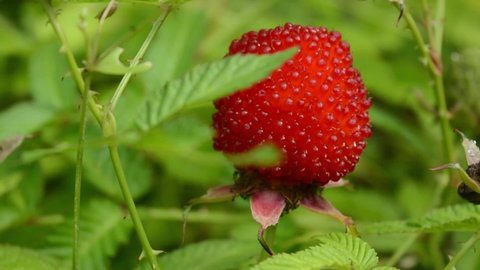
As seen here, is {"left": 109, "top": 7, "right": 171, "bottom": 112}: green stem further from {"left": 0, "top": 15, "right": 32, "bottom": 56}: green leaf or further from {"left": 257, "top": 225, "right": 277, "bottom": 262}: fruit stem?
{"left": 0, "top": 15, "right": 32, "bottom": 56}: green leaf

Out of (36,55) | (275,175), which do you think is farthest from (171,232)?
(275,175)

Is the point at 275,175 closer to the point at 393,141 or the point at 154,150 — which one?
the point at 154,150

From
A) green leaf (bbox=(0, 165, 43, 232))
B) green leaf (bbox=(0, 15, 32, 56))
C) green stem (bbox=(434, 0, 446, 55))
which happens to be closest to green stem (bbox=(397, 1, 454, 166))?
green stem (bbox=(434, 0, 446, 55))

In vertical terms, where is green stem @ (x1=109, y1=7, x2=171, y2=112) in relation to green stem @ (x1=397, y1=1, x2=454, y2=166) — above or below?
above

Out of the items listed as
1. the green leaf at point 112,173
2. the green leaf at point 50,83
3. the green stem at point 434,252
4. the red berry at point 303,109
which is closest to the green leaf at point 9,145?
the red berry at point 303,109

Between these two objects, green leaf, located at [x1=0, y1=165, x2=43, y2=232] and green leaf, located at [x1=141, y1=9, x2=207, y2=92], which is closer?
green leaf, located at [x1=0, y1=165, x2=43, y2=232]

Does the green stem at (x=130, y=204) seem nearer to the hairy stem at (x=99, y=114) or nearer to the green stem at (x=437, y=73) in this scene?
the hairy stem at (x=99, y=114)
